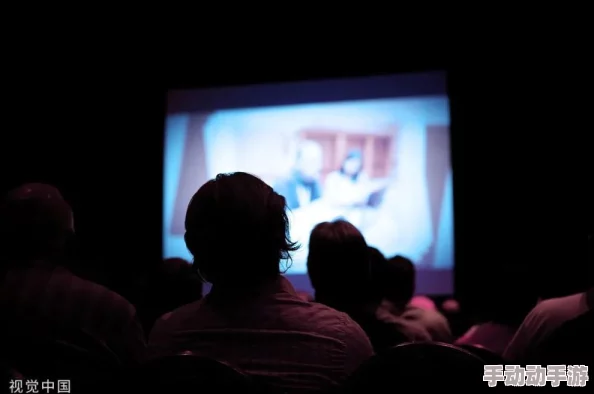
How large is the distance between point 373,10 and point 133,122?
8.49ft

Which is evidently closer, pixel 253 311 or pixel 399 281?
pixel 253 311

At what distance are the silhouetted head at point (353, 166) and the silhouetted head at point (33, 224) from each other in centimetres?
329

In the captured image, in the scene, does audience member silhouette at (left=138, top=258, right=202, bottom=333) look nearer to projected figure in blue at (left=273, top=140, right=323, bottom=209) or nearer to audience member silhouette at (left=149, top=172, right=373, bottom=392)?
audience member silhouette at (left=149, top=172, right=373, bottom=392)

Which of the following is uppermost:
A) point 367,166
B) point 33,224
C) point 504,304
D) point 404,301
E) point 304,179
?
point 367,166

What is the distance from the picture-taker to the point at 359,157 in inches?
202

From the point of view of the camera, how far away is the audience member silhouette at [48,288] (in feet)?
5.79

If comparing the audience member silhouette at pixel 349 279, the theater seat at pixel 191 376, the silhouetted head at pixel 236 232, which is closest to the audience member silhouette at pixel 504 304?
the audience member silhouette at pixel 349 279

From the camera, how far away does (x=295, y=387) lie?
1.35 metres

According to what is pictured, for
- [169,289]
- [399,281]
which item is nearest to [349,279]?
[169,289]

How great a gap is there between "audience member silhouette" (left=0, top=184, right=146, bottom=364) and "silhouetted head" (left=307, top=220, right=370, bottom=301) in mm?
608

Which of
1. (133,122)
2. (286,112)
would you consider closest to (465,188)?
(286,112)

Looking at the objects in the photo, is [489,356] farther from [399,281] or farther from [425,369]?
[399,281]

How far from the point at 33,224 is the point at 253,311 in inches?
37.8

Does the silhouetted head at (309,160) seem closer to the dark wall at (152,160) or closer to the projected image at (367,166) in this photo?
the projected image at (367,166)
